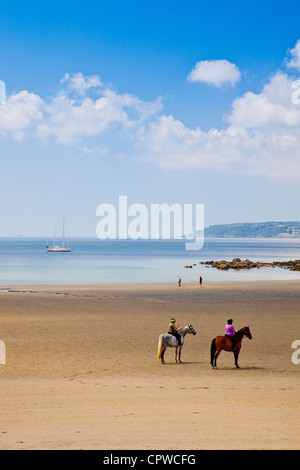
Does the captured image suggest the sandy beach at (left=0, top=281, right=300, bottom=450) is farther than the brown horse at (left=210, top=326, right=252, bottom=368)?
No

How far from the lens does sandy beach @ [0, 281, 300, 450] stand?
9.48 m

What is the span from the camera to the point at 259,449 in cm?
857

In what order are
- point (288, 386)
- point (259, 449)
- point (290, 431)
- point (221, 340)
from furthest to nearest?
1. point (221, 340)
2. point (288, 386)
3. point (290, 431)
4. point (259, 449)

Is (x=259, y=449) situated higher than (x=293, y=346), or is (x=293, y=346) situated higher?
(x=259, y=449)

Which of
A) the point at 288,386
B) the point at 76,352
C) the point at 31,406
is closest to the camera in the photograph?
the point at 31,406

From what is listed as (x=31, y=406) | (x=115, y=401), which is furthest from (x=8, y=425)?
(x=115, y=401)

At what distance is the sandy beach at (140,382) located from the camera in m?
9.48

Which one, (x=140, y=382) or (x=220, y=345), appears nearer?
(x=140, y=382)

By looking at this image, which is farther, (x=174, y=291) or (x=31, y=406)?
(x=174, y=291)

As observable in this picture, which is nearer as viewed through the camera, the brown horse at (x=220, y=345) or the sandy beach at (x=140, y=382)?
the sandy beach at (x=140, y=382)

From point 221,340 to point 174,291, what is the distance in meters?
33.0

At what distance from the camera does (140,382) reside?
1514 cm

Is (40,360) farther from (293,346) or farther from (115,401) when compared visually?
(293,346)

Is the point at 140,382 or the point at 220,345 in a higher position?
the point at 220,345
